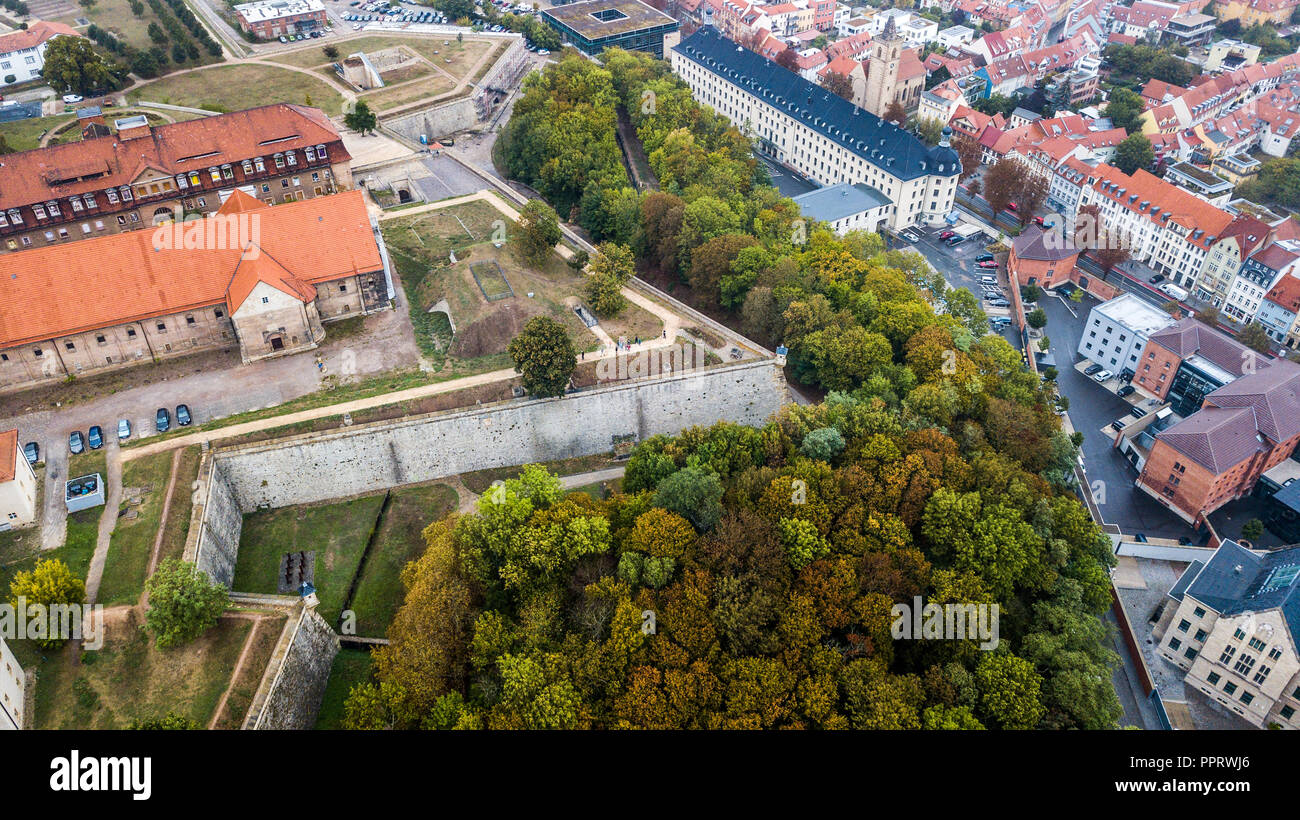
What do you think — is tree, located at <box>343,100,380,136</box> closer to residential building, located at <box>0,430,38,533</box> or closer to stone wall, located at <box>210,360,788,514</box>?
stone wall, located at <box>210,360,788,514</box>

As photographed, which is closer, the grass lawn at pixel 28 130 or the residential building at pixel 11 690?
the residential building at pixel 11 690

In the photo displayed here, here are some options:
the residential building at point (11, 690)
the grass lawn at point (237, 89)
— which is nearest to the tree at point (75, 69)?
the grass lawn at point (237, 89)

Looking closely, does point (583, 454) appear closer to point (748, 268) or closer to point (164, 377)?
point (748, 268)

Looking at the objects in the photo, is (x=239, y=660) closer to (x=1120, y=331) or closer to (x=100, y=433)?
(x=100, y=433)

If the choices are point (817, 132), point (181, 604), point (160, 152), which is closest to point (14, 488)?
point (181, 604)

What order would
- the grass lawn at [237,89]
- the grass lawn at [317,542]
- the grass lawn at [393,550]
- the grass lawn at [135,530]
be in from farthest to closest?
the grass lawn at [237,89], the grass lawn at [317,542], the grass lawn at [393,550], the grass lawn at [135,530]

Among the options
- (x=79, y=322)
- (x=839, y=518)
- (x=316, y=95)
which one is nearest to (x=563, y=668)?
(x=839, y=518)

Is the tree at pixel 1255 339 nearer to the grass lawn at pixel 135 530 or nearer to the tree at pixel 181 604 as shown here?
the tree at pixel 181 604
